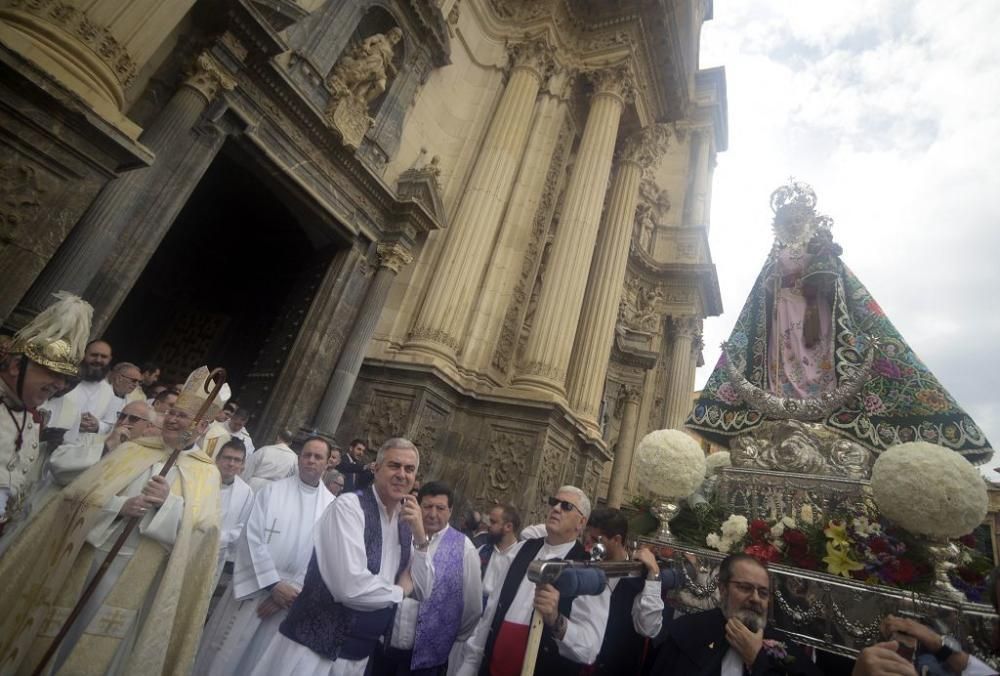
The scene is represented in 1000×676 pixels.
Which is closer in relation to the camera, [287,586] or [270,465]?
[287,586]

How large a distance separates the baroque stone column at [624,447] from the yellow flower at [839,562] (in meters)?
12.1

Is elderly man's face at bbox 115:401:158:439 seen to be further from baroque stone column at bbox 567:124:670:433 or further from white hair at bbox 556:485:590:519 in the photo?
baroque stone column at bbox 567:124:670:433

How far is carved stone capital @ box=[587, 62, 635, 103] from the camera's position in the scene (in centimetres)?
1164

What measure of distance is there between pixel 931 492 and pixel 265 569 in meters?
3.91

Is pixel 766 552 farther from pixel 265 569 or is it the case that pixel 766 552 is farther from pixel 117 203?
pixel 117 203

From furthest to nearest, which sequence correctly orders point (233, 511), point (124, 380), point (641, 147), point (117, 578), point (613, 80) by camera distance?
point (641, 147) < point (613, 80) < point (124, 380) < point (233, 511) < point (117, 578)

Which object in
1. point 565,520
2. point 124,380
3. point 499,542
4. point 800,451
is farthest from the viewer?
point 124,380

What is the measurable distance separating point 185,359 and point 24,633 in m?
9.87

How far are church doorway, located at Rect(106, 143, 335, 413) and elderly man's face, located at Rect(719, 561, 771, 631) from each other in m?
8.10

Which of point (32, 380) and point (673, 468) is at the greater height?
point (673, 468)

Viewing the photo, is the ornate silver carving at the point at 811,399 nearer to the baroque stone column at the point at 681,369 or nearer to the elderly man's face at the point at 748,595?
the elderly man's face at the point at 748,595

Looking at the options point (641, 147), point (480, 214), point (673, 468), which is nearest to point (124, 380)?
point (673, 468)

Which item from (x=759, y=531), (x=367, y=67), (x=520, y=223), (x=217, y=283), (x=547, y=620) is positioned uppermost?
(x=367, y=67)

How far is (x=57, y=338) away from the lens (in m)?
2.21
